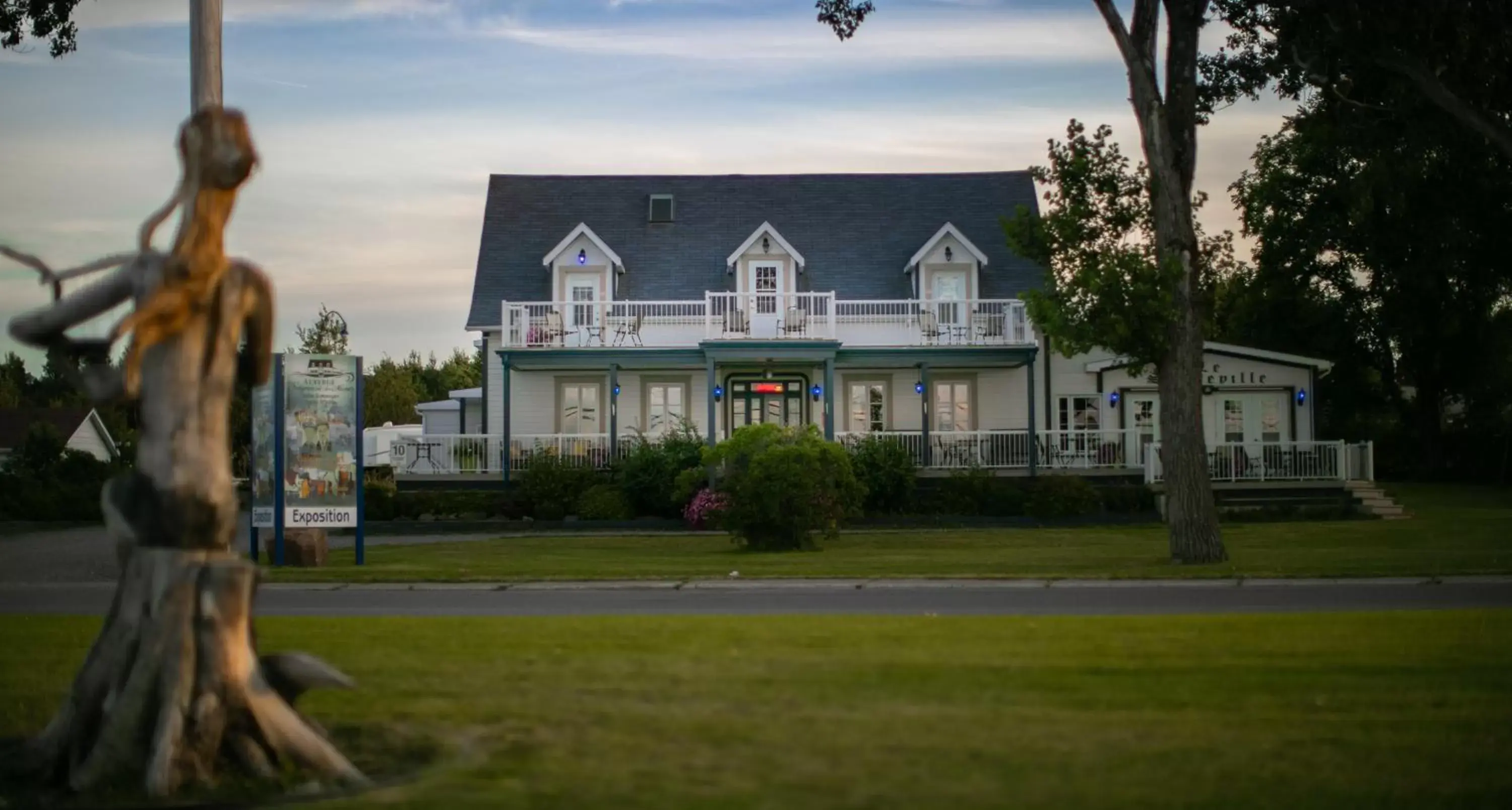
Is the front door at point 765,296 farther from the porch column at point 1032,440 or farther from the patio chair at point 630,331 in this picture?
the porch column at point 1032,440

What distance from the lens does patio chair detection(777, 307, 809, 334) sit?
40094 millimetres

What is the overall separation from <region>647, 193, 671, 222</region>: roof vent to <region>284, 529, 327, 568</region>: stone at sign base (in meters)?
23.7

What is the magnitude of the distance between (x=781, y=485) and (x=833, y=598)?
9720 mm

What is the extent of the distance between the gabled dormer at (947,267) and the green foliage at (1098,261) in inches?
787

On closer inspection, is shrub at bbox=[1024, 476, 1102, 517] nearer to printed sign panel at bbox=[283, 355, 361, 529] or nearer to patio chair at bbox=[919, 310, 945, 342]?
patio chair at bbox=[919, 310, 945, 342]

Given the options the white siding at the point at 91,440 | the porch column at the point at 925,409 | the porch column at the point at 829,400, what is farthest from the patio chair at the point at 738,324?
the white siding at the point at 91,440

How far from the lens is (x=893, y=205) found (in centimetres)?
4634

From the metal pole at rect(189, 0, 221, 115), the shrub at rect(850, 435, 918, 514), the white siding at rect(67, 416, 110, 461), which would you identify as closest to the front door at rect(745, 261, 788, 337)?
the shrub at rect(850, 435, 918, 514)

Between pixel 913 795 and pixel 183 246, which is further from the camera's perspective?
pixel 183 246

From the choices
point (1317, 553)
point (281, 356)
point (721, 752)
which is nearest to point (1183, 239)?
point (1317, 553)

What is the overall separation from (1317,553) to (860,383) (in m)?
20.1

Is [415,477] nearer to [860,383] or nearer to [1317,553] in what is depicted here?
[860,383]

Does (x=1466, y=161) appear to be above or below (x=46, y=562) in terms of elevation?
above

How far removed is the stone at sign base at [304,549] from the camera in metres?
22.8
